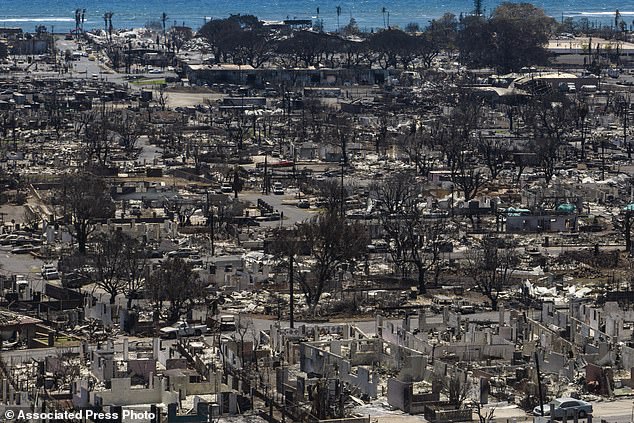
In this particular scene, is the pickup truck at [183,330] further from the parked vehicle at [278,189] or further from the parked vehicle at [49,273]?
the parked vehicle at [278,189]

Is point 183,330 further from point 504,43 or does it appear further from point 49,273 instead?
point 504,43

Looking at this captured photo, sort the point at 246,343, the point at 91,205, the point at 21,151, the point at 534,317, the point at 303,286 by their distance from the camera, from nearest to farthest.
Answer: the point at 246,343
the point at 534,317
the point at 303,286
the point at 91,205
the point at 21,151

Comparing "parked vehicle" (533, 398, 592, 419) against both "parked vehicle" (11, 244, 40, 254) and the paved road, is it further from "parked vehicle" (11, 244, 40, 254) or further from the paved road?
the paved road

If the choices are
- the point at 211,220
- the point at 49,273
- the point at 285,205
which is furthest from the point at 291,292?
the point at 285,205

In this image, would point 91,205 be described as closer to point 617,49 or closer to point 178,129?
point 178,129

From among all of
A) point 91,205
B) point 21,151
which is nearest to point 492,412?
point 91,205

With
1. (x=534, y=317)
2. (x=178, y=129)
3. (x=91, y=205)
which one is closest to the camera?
(x=534, y=317)
